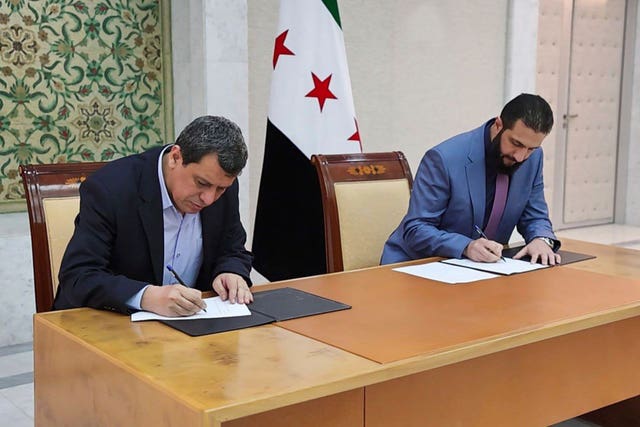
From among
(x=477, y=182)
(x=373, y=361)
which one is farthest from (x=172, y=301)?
(x=477, y=182)

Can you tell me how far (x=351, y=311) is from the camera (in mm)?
2010

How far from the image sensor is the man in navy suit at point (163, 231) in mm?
1953

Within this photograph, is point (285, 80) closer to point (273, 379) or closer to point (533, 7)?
point (273, 379)

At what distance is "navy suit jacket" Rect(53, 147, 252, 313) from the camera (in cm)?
200

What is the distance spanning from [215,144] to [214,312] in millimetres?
426

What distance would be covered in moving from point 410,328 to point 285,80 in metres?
2.46

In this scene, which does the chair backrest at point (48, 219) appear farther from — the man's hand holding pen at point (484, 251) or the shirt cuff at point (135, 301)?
the man's hand holding pen at point (484, 251)

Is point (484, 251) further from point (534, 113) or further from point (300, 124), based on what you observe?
point (300, 124)

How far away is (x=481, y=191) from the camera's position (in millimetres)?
2928

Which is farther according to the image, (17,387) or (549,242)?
(17,387)

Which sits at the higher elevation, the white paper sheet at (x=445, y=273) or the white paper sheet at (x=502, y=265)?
the white paper sheet at (x=502, y=265)

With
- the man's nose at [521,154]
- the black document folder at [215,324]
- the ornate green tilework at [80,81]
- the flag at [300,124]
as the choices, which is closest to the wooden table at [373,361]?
the black document folder at [215,324]

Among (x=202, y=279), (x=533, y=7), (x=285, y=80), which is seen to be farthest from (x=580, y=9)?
(x=202, y=279)

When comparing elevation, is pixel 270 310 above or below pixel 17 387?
above
